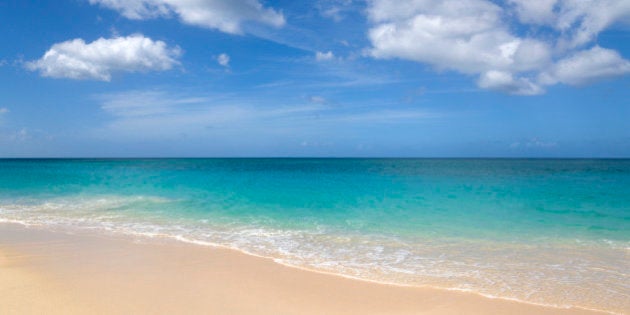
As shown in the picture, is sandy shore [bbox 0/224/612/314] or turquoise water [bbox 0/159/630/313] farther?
turquoise water [bbox 0/159/630/313]

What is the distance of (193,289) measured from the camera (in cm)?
555

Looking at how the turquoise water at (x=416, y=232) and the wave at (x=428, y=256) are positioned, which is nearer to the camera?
the wave at (x=428, y=256)

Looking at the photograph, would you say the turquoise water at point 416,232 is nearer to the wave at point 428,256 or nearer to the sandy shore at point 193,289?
the wave at point 428,256

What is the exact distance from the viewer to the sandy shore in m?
4.89

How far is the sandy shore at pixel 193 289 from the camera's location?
489 cm

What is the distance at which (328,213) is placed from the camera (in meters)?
13.5

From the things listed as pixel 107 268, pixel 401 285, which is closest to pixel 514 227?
pixel 401 285

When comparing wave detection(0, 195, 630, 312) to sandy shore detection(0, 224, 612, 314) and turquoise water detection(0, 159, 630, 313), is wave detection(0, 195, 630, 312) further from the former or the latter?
sandy shore detection(0, 224, 612, 314)

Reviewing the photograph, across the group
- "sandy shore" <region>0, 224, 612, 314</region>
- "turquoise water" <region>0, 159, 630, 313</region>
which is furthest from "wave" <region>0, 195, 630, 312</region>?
"sandy shore" <region>0, 224, 612, 314</region>

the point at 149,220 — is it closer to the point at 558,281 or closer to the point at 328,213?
the point at 328,213

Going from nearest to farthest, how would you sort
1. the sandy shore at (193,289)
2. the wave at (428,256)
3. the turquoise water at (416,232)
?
the sandy shore at (193,289) → the wave at (428,256) → the turquoise water at (416,232)

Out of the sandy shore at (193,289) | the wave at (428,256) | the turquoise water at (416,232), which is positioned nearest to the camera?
the sandy shore at (193,289)

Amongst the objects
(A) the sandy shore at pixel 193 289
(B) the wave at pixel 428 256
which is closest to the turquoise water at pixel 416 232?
(B) the wave at pixel 428 256

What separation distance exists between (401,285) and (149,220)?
29.3 ft
